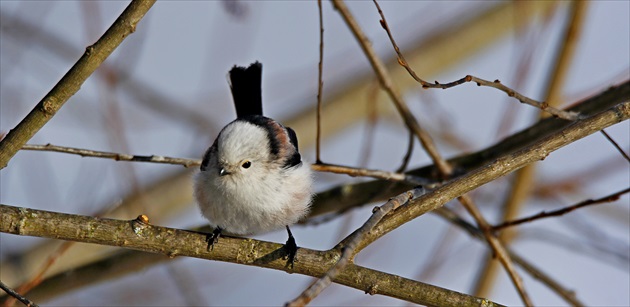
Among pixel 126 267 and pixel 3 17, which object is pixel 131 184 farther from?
pixel 3 17

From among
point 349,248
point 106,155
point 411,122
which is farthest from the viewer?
point 411,122

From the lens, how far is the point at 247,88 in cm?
298

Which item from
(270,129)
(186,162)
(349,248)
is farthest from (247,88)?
(349,248)

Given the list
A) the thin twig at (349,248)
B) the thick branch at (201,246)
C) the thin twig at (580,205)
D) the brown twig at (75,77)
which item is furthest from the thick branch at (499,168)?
A: the brown twig at (75,77)

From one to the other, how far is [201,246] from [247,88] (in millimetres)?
1039

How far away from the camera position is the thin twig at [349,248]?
4.45 feet

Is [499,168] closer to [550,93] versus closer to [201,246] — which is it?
[201,246]

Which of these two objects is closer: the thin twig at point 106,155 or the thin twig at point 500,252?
the thin twig at point 106,155

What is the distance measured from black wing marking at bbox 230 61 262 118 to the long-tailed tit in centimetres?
24

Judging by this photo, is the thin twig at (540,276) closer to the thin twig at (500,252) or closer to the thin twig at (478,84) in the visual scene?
the thin twig at (500,252)

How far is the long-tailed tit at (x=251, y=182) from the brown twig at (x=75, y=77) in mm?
662

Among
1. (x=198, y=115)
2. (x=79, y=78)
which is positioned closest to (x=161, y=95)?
(x=198, y=115)

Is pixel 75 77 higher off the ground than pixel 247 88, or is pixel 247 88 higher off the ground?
pixel 247 88

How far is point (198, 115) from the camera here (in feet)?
14.3
